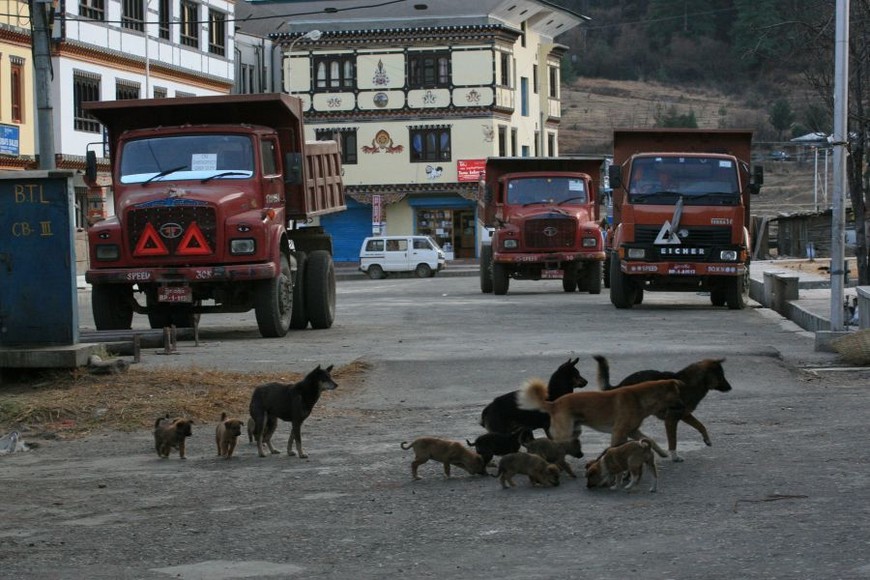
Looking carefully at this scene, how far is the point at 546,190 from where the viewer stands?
110ft

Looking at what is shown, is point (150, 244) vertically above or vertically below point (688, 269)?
above

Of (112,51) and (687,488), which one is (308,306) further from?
(112,51)

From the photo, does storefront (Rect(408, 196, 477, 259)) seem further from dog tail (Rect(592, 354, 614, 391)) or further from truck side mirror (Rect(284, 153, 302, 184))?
dog tail (Rect(592, 354, 614, 391))

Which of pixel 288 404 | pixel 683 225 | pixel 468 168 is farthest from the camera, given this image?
pixel 468 168

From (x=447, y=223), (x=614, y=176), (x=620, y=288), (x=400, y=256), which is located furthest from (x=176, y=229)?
(x=447, y=223)

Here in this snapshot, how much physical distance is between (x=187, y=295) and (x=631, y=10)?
409 ft

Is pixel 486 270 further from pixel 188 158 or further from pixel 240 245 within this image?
pixel 240 245

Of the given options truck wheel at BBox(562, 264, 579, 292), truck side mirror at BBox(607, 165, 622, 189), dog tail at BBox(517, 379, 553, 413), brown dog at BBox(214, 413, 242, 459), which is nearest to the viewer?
dog tail at BBox(517, 379, 553, 413)

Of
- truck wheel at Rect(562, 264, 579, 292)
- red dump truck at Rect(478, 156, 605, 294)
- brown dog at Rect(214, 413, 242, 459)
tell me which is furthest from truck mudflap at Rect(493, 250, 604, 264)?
brown dog at Rect(214, 413, 242, 459)

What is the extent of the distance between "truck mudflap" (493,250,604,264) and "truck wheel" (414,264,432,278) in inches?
919

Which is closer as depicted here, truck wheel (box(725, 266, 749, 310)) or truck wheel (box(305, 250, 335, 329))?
truck wheel (box(305, 250, 335, 329))

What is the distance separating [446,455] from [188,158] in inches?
488

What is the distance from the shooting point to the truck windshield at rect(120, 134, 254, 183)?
20.4 metres

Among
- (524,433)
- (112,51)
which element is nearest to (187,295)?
(524,433)
